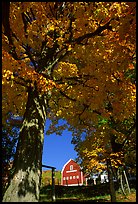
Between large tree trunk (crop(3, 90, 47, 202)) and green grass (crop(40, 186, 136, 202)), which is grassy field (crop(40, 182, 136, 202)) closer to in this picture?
green grass (crop(40, 186, 136, 202))

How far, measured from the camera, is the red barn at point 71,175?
161 feet

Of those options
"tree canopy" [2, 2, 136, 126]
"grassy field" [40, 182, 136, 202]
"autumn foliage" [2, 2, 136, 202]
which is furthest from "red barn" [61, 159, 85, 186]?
"tree canopy" [2, 2, 136, 126]

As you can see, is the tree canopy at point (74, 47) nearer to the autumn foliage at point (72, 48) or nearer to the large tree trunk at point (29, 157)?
the autumn foliage at point (72, 48)

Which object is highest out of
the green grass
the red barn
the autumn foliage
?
the autumn foliage

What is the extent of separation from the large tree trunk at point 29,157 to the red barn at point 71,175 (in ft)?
142

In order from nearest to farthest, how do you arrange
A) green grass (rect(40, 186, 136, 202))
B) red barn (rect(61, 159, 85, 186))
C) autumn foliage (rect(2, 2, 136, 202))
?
autumn foliage (rect(2, 2, 136, 202)) → green grass (rect(40, 186, 136, 202)) → red barn (rect(61, 159, 85, 186))

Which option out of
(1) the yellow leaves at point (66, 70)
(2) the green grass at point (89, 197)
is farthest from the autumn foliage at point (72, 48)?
(2) the green grass at point (89, 197)

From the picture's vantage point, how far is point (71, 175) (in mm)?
51656

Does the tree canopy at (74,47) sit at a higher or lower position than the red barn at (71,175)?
higher

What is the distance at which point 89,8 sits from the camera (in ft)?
25.0

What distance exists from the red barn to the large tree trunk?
43173mm

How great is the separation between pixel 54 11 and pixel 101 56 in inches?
101

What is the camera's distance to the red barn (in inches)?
1933

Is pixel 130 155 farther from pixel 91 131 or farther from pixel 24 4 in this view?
pixel 24 4
